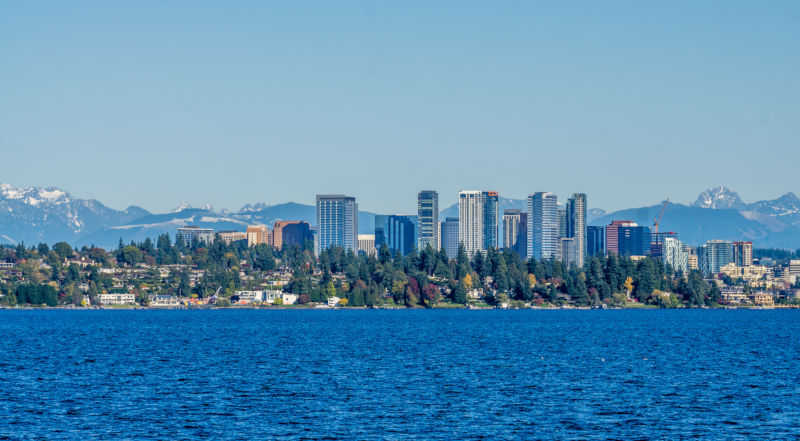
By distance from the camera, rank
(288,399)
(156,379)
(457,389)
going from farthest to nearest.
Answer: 1. (156,379)
2. (457,389)
3. (288,399)

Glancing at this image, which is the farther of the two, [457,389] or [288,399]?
[457,389]

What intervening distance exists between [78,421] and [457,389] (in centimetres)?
3034

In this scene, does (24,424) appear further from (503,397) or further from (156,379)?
(503,397)

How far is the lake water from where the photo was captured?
68625 millimetres

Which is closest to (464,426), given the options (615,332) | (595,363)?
(595,363)

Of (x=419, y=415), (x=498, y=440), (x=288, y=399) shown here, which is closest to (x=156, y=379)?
(x=288, y=399)

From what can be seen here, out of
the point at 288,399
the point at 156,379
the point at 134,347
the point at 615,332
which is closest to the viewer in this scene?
the point at 288,399

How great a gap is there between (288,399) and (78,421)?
53.6 feet

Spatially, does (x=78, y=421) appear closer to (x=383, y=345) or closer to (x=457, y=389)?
(x=457, y=389)

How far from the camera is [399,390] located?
87.4 m

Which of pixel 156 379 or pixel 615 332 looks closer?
pixel 156 379

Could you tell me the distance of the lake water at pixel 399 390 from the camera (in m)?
68.6

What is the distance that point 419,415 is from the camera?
7394 centimetres

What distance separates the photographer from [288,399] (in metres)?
81.6
